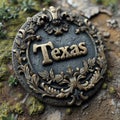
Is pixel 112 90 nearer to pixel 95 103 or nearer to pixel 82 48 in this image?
pixel 95 103

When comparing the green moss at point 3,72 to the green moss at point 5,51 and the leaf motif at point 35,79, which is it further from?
the leaf motif at point 35,79

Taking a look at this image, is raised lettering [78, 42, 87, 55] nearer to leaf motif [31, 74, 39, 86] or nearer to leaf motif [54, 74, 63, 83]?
leaf motif [54, 74, 63, 83]

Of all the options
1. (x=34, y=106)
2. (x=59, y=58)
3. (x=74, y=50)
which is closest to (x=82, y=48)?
(x=74, y=50)

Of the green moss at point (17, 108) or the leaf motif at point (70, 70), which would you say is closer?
the green moss at point (17, 108)

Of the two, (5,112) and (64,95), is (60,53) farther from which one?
(5,112)

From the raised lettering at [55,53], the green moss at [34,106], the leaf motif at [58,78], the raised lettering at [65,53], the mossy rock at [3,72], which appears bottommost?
the green moss at [34,106]

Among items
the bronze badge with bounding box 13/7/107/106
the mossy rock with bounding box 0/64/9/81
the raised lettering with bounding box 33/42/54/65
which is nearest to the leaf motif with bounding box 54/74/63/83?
the bronze badge with bounding box 13/7/107/106

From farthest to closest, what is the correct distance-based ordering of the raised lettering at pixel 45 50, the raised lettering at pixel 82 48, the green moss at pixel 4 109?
1. the raised lettering at pixel 82 48
2. the raised lettering at pixel 45 50
3. the green moss at pixel 4 109

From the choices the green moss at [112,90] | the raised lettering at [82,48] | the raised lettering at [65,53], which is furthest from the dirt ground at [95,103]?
the raised lettering at [65,53]
